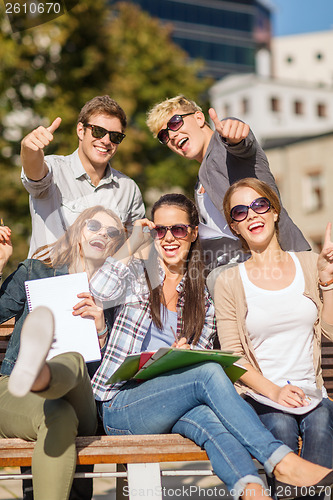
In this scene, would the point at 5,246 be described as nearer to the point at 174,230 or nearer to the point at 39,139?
the point at 39,139

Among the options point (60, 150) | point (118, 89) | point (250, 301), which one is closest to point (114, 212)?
point (250, 301)

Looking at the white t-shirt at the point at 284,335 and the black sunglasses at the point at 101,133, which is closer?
the white t-shirt at the point at 284,335

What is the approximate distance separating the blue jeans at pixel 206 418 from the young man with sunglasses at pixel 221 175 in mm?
1068

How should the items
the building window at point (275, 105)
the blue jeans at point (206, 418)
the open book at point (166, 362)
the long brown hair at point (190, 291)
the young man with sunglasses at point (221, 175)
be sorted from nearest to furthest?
the blue jeans at point (206, 418), the open book at point (166, 362), the long brown hair at point (190, 291), the young man with sunglasses at point (221, 175), the building window at point (275, 105)

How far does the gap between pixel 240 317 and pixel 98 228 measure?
0.89 metres

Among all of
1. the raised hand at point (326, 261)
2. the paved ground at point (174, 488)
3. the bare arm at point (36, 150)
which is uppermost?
the bare arm at point (36, 150)

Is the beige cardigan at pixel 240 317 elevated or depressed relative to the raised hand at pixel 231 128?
depressed

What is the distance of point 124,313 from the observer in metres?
3.35

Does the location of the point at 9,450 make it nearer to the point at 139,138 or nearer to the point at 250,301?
the point at 250,301

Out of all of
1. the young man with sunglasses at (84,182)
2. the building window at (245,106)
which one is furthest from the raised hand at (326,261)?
A: the building window at (245,106)

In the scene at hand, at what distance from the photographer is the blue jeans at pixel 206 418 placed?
8.92 feet

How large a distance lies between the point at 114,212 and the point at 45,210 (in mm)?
437

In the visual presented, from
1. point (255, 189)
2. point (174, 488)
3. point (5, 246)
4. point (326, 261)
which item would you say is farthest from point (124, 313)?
point (174, 488)

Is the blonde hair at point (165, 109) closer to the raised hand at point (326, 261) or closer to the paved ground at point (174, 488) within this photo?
the raised hand at point (326, 261)
